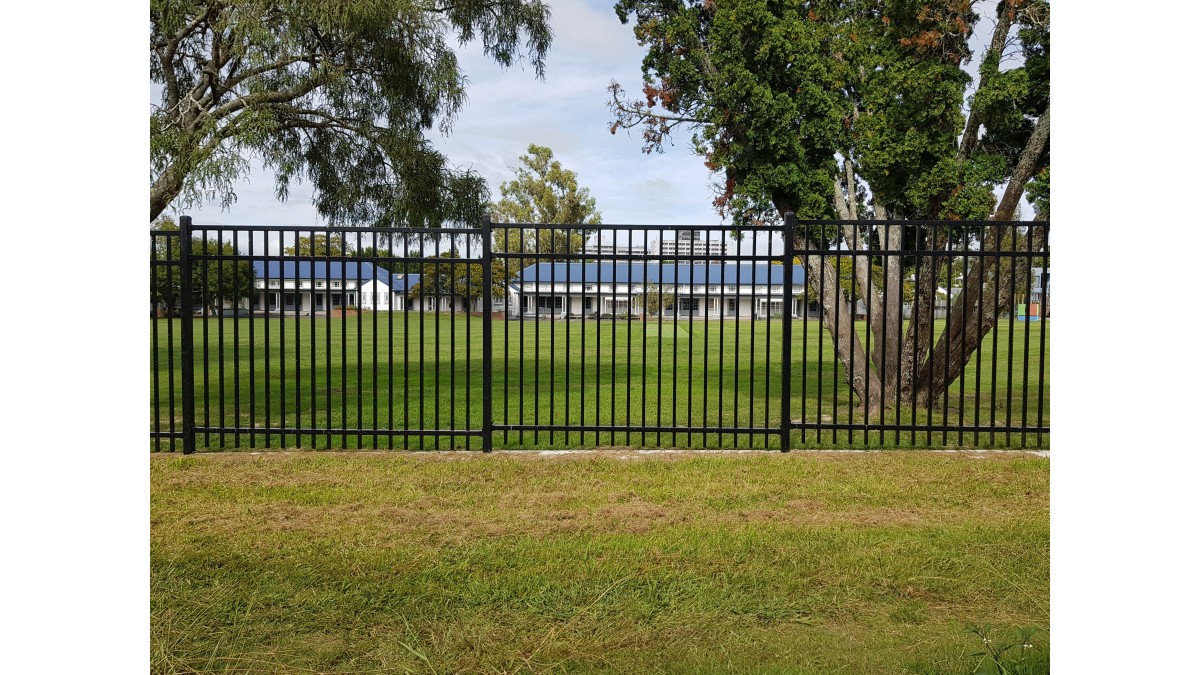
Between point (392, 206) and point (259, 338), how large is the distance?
51.0ft

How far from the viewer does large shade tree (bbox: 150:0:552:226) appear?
30.5 ft

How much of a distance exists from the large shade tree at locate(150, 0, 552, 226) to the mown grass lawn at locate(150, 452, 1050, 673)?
14.8 ft

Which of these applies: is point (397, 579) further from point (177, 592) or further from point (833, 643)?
point (833, 643)

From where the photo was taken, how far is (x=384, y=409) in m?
10.6

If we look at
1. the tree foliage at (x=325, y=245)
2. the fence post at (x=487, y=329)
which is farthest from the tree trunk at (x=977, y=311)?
the tree foliage at (x=325, y=245)

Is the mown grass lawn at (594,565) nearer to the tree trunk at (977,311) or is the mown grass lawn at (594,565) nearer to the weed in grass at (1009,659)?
the weed in grass at (1009,659)

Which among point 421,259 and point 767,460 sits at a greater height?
point 421,259

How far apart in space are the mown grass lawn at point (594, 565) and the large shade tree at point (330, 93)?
4.51 meters

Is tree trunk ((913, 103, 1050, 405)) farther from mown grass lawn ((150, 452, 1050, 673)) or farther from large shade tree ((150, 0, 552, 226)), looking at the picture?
large shade tree ((150, 0, 552, 226))

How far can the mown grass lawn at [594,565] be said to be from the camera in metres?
3.30

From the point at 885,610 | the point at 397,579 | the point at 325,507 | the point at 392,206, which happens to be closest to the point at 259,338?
the point at 392,206

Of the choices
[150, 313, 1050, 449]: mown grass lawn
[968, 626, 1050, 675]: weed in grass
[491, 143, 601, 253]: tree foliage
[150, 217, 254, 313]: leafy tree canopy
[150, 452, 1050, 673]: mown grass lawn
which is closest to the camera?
[968, 626, 1050, 675]: weed in grass

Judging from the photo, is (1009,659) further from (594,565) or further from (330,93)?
(330,93)

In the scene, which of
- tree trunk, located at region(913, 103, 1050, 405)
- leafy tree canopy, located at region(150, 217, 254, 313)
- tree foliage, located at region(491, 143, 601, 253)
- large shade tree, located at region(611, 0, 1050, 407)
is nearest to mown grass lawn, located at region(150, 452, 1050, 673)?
leafy tree canopy, located at region(150, 217, 254, 313)
